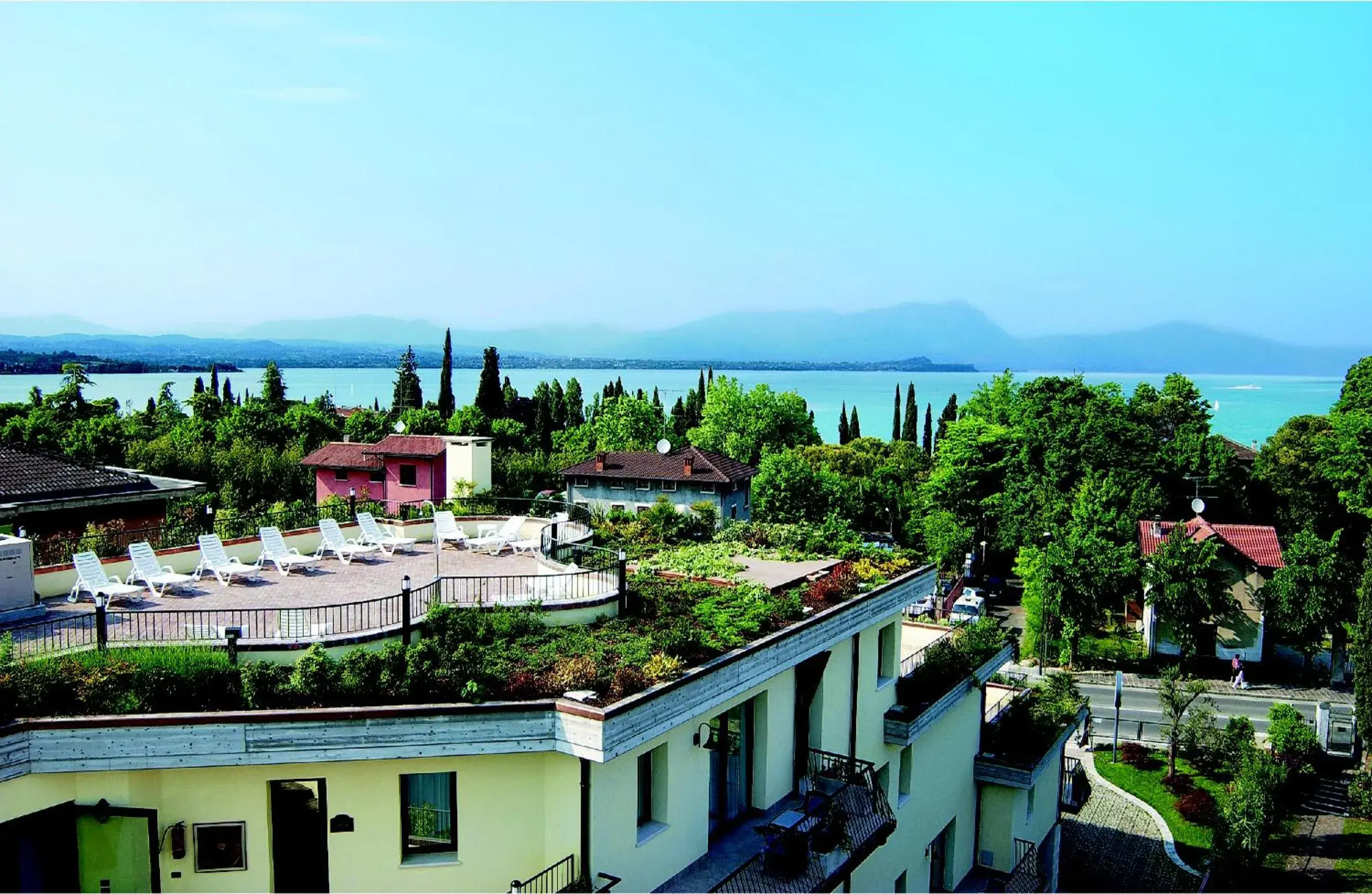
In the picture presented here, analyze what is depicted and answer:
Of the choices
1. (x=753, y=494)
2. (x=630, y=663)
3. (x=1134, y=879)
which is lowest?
(x=1134, y=879)

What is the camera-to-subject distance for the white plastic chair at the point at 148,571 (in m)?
16.0

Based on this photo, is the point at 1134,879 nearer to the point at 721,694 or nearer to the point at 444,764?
the point at 721,694

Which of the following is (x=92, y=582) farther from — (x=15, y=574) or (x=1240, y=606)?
(x=1240, y=606)

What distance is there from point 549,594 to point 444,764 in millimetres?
4931

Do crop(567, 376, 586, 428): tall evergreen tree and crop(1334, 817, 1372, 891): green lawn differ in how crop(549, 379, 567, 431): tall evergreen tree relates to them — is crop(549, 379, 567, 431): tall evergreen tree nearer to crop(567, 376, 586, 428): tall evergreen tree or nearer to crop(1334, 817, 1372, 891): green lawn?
crop(567, 376, 586, 428): tall evergreen tree

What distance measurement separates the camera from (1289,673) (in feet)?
138

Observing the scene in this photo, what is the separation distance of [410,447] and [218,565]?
3668 centimetres

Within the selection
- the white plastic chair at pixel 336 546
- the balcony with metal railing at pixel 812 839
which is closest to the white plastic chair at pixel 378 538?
the white plastic chair at pixel 336 546

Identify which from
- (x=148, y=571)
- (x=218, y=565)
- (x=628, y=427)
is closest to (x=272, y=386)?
(x=628, y=427)

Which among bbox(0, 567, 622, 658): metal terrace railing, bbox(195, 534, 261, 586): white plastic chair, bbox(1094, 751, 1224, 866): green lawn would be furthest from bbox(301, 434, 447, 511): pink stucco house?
bbox(0, 567, 622, 658): metal terrace railing

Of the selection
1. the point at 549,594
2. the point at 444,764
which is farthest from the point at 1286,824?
the point at 444,764

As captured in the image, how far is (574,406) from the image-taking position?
118438 millimetres

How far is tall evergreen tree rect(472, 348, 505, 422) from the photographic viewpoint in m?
96.4

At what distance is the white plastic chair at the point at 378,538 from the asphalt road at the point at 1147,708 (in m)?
26.5
